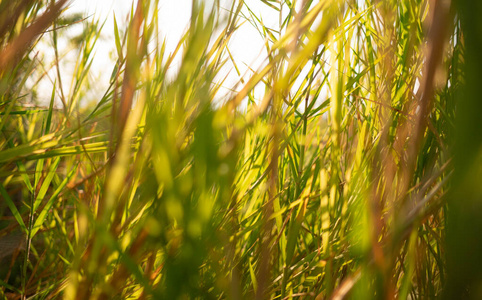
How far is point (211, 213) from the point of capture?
6.0 inches

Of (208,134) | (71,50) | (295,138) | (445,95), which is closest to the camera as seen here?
(208,134)

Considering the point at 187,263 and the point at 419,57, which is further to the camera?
the point at 419,57

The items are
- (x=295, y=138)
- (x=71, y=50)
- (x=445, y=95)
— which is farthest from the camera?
(x=71, y=50)

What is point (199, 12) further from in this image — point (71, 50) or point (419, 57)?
point (71, 50)

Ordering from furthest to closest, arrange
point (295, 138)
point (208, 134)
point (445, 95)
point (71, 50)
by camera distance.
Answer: point (71, 50)
point (295, 138)
point (445, 95)
point (208, 134)

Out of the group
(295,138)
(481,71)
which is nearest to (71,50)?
(295,138)

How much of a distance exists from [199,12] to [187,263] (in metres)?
0.09

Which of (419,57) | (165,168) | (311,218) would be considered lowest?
(311,218)

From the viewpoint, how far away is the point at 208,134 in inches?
5.0

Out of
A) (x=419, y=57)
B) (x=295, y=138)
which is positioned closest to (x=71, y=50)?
(x=295, y=138)

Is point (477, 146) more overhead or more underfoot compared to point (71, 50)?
more underfoot

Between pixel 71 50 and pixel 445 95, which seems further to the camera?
pixel 71 50

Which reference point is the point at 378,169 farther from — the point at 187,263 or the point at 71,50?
the point at 71,50

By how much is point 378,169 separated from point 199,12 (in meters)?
0.30
